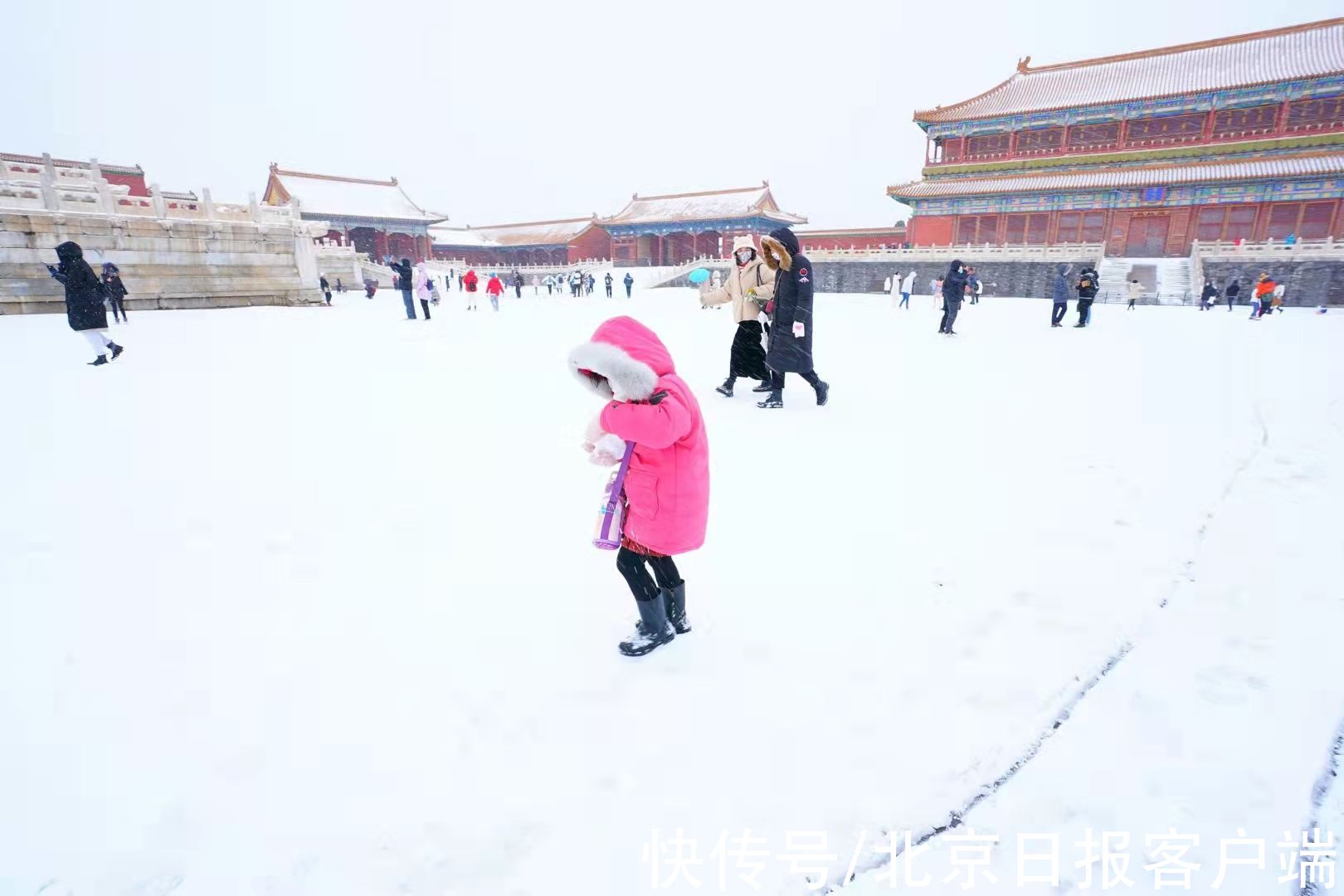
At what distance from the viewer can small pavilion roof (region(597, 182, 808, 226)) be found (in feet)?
112

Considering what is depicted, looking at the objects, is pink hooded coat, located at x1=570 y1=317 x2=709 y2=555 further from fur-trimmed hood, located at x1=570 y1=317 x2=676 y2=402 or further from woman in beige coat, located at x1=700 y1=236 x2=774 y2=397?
woman in beige coat, located at x1=700 y1=236 x2=774 y2=397

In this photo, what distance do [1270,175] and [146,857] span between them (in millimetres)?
29855

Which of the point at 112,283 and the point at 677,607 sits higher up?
the point at 112,283

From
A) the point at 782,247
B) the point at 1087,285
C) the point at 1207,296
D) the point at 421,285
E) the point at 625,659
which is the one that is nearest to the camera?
the point at 625,659

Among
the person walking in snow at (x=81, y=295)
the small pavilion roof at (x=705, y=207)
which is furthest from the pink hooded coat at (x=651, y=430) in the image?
the small pavilion roof at (x=705, y=207)

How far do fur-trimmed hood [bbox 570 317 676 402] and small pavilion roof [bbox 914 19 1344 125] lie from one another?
29760 millimetres

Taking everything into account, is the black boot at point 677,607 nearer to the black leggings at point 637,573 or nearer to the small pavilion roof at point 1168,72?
the black leggings at point 637,573

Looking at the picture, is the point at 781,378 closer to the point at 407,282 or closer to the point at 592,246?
the point at 407,282

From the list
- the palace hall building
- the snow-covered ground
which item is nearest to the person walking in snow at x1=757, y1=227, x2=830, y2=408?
the snow-covered ground

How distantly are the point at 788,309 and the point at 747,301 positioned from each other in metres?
0.49

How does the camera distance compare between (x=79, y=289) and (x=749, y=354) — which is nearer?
(x=749, y=354)

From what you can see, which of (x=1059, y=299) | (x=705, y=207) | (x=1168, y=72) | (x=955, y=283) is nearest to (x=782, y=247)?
(x=955, y=283)

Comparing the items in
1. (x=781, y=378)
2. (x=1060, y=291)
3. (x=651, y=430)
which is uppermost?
(x=1060, y=291)

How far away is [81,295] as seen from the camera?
21.2 feet
